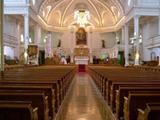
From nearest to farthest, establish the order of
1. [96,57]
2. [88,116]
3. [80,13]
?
[88,116]
[80,13]
[96,57]

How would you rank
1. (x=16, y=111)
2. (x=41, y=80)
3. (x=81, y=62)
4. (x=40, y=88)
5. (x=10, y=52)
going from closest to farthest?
(x=16, y=111) < (x=40, y=88) < (x=41, y=80) < (x=10, y=52) < (x=81, y=62)

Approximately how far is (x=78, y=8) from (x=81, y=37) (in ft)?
14.1

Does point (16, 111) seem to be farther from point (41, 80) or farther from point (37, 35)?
point (37, 35)

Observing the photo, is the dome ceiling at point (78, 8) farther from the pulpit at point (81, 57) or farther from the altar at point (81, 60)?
the altar at point (81, 60)

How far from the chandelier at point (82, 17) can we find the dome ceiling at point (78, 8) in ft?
6.10

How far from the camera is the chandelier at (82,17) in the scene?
1750 inches

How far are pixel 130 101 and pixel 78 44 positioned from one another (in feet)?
142

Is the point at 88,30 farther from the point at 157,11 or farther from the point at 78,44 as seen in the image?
the point at 157,11

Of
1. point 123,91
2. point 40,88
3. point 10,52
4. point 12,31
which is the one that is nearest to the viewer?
point 40,88

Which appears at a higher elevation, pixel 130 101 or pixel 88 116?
pixel 130 101

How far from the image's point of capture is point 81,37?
47.9m

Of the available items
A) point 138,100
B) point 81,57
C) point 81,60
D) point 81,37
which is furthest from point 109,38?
point 138,100

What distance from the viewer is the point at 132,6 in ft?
110

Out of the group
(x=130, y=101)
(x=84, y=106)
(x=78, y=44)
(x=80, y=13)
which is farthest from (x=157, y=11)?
(x=130, y=101)
